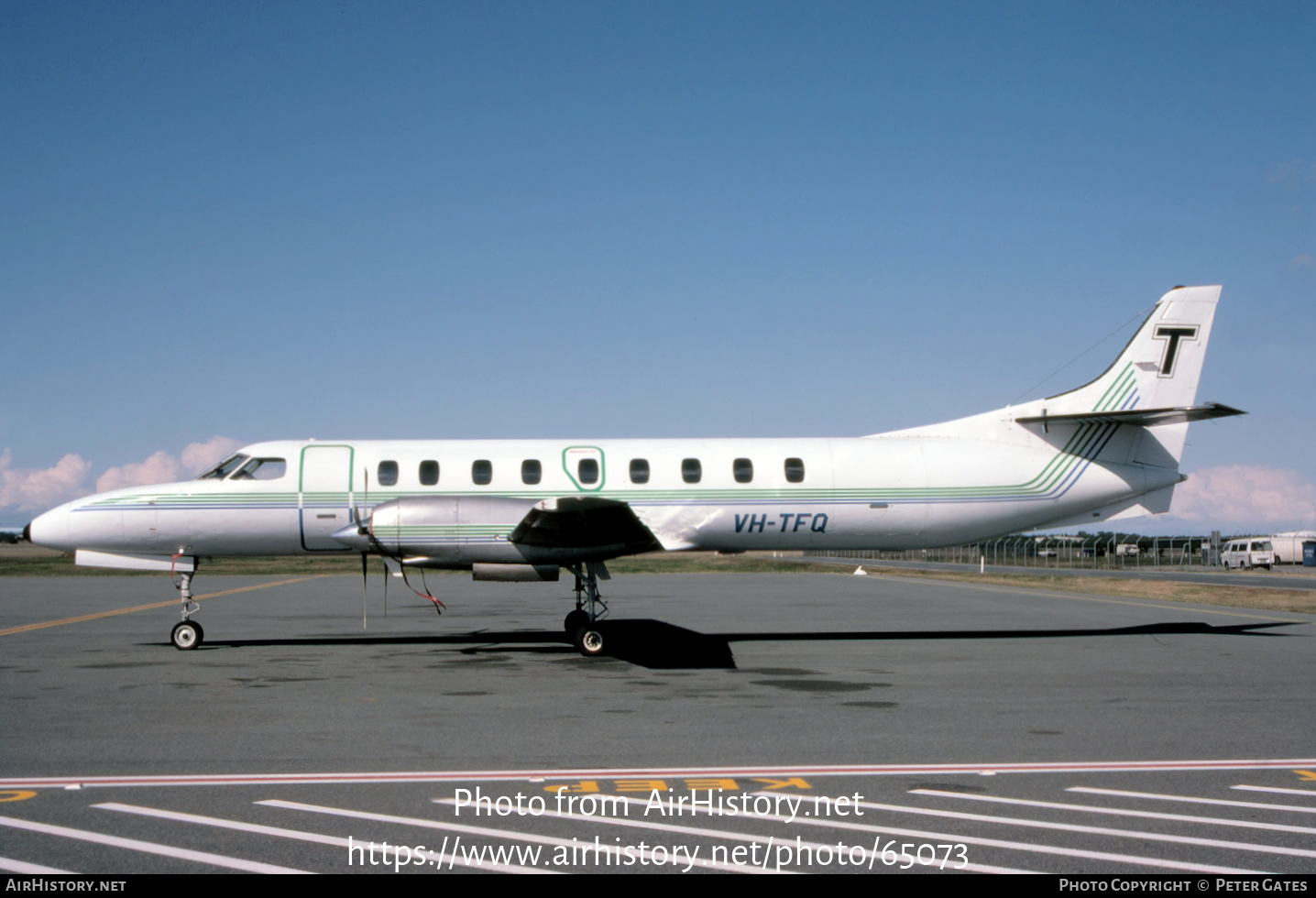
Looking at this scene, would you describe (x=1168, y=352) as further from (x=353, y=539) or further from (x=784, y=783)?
(x=353, y=539)

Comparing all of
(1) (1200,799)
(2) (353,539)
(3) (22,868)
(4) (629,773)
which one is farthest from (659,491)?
(3) (22,868)

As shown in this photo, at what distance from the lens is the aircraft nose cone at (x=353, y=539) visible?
1516cm

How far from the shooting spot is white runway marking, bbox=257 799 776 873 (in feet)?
17.1

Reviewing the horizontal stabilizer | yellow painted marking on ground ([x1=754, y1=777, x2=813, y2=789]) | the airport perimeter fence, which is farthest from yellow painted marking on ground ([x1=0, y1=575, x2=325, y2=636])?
the airport perimeter fence

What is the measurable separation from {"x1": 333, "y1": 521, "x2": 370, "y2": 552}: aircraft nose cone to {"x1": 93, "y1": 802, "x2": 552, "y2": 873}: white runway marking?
8.80 metres

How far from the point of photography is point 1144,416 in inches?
683

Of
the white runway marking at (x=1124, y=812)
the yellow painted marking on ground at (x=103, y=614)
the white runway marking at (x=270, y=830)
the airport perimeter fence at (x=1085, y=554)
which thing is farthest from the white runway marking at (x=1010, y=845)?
the airport perimeter fence at (x=1085, y=554)

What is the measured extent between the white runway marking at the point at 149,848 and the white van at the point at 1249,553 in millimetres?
62991

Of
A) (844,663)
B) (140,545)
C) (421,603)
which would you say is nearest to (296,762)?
(844,663)

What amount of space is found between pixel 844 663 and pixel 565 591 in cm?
1832

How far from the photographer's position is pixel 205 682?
12.0 metres
